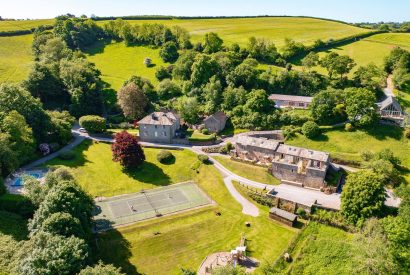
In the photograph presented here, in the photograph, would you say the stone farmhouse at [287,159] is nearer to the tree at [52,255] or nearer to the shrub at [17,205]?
the tree at [52,255]

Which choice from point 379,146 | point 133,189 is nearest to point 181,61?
point 133,189

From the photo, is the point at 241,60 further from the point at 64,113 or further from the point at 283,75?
the point at 64,113

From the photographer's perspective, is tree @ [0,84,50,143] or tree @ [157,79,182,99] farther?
tree @ [157,79,182,99]

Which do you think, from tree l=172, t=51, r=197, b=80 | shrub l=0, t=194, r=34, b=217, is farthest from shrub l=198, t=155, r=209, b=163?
tree l=172, t=51, r=197, b=80

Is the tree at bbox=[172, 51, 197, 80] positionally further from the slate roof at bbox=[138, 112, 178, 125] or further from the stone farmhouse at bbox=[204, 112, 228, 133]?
the stone farmhouse at bbox=[204, 112, 228, 133]

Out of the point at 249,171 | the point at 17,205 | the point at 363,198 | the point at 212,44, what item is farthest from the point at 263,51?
the point at 17,205

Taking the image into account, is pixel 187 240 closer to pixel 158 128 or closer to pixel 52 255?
pixel 52 255
